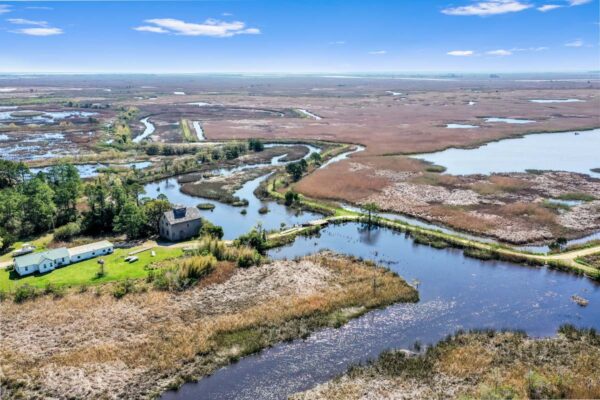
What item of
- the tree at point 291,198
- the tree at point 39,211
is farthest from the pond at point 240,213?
the tree at point 39,211

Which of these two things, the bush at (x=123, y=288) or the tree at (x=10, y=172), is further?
the tree at (x=10, y=172)

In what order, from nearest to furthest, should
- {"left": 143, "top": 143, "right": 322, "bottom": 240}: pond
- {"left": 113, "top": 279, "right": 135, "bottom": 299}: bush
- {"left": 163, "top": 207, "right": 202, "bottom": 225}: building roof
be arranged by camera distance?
{"left": 113, "top": 279, "right": 135, "bottom": 299}: bush < {"left": 163, "top": 207, "right": 202, "bottom": 225}: building roof < {"left": 143, "top": 143, "right": 322, "bottom": 240}: pond

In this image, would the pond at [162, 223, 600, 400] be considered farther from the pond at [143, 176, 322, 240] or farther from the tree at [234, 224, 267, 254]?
the pond at [143, 176, 322, 240]

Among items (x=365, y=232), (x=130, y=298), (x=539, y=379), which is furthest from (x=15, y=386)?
(x=365, y=232)

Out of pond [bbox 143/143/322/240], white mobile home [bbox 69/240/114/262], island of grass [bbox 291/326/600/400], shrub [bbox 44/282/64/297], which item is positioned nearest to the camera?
island of grass [bbox 291/326/600/400]

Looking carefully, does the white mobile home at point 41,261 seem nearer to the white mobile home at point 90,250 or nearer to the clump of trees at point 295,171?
the white mobile home at point 90,250

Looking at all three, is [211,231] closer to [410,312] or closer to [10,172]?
[410,312]

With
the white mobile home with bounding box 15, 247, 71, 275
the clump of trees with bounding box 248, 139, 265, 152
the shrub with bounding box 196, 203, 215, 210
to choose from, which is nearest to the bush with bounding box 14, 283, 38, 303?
the white mobile home with bounding box 15, 247, 71, 275
